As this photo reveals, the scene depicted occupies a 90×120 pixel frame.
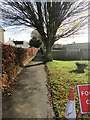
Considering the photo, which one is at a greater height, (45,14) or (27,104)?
(45,14)

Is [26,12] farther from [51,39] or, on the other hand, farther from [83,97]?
[83,97]

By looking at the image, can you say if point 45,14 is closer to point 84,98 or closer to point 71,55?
point 71,55

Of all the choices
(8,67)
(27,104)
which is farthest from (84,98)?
(8,67)

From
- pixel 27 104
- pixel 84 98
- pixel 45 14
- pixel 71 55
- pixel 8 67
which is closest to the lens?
pixel 84 98

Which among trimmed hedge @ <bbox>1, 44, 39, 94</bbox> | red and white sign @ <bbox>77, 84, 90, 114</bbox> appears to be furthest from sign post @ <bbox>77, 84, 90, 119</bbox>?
trimmed hedge @ <bbox>1, 44, 39, 94</bbox>

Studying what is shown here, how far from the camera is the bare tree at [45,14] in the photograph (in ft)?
41.9

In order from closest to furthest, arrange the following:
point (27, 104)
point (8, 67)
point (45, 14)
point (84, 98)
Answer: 1. point (84, 98)
2. point (27, 104)
3. point (8, 67)
4. point (45, 14)

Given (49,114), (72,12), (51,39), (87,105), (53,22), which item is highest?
(72,12)

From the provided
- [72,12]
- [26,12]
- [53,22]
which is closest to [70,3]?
[72,12]

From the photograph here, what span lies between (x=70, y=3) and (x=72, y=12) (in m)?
1.33

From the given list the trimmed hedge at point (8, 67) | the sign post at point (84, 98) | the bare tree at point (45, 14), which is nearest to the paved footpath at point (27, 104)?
the trimmed hedge at point (8, 67)

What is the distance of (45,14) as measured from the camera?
14.2 m

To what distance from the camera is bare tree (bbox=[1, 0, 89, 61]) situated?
12.8 m

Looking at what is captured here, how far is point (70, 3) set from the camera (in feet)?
41.8
